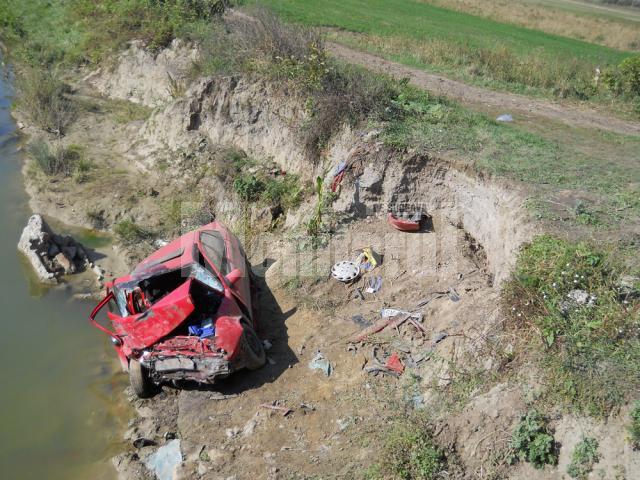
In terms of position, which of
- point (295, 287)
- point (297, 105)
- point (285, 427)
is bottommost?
point (285, 427)

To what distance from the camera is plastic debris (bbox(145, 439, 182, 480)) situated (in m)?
7.34

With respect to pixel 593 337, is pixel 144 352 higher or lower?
lower

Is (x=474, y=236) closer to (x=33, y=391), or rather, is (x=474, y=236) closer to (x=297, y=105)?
(x=297, y=105)

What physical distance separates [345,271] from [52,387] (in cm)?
561

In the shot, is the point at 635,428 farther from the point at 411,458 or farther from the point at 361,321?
the point at 361,321

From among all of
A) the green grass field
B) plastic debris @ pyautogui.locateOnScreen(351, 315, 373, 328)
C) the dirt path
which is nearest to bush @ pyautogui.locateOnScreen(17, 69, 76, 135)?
the green grass field

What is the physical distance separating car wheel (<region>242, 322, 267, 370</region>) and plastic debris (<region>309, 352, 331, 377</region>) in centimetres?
81

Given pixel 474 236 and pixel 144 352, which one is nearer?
pixel 144 352

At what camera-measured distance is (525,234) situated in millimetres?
8086

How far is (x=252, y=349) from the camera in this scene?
26.4ft

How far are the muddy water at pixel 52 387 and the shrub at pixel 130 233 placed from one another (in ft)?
6.36

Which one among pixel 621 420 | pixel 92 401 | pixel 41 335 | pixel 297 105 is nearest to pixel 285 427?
pixel 92 401

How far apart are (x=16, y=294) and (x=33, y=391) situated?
116 inches

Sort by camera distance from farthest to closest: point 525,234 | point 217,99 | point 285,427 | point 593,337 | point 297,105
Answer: point 217,99 < point 297,105 < point 525,234 < point 285,427 < point 593,337
